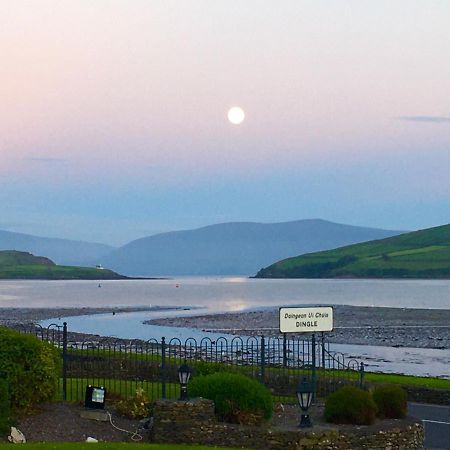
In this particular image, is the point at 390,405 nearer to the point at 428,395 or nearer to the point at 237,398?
the point at 237,398

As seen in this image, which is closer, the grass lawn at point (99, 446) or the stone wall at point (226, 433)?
the grass lawn at point (99, 446)

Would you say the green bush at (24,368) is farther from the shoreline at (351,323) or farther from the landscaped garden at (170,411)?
the shoreline at (351,323)

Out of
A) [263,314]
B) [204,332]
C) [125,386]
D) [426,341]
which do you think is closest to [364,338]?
[426,341]

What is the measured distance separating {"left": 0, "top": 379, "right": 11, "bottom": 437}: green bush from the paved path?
10108 millimetres

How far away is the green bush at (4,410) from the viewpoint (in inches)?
756

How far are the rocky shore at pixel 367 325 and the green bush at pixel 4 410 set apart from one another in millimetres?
50789

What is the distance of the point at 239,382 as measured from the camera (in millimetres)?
20859

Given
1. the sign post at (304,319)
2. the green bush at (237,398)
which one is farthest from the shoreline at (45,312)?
the green bush at (237,398)

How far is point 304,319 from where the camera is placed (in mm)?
25141

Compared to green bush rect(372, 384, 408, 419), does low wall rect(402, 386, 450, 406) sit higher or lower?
lower

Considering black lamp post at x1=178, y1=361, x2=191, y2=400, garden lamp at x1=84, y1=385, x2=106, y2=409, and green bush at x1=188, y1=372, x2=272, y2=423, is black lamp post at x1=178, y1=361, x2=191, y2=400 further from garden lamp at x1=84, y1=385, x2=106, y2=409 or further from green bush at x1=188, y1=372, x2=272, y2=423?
garden lamp at x1=84, y1=385, x2=106, y2=409

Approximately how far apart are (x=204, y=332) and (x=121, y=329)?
9.28 meters

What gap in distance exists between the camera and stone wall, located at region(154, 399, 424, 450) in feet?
64.2

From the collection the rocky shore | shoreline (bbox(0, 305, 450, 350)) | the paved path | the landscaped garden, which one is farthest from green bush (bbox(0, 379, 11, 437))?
the rocky shore
